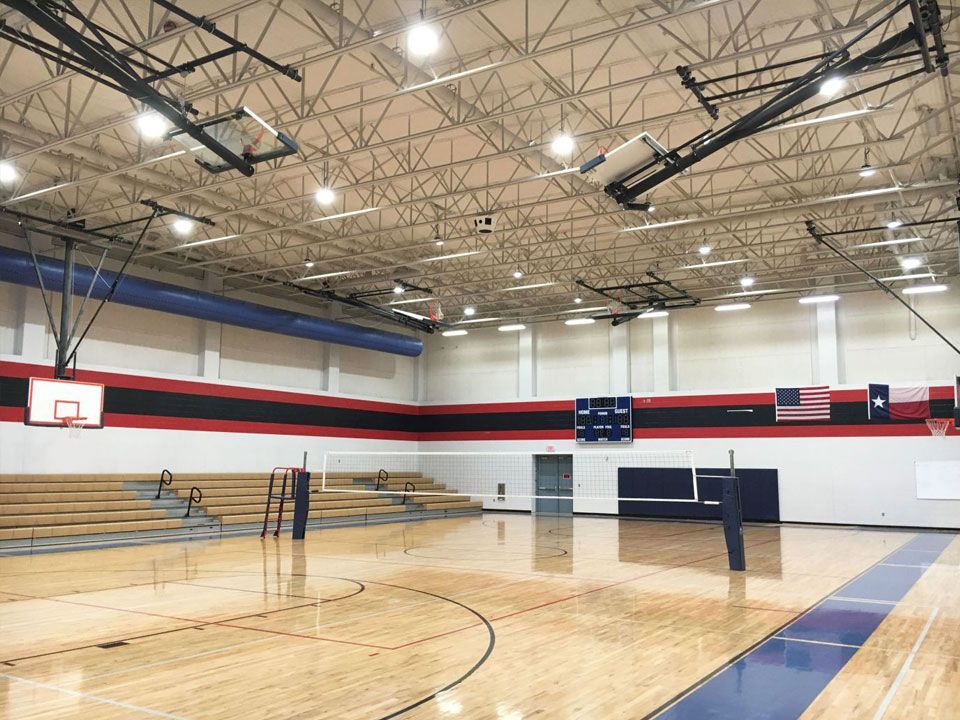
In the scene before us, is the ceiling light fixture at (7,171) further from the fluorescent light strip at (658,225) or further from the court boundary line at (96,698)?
the fluorescent light strip at (658,225)

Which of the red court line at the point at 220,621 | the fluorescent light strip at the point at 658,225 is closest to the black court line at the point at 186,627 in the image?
the red court line at the point at 220,621

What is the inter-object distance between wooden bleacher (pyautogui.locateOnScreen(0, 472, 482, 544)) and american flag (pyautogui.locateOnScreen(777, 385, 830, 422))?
11595mm

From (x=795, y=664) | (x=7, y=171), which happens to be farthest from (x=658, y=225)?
(x=7, y=171)

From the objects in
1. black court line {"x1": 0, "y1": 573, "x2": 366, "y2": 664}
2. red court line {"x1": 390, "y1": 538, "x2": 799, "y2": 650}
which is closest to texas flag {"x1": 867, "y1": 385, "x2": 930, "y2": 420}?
red court line {"x1": 390, "y1": 538, "x2": 799, "y2": 650}

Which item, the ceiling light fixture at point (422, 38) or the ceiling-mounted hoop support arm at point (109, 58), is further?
the ceiling light fixture at point (422, 38)

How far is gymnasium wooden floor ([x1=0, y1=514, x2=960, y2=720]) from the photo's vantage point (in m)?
5.57

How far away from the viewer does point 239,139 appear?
897 centimetres

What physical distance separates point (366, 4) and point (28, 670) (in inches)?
357

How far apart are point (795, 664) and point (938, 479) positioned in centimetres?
1892

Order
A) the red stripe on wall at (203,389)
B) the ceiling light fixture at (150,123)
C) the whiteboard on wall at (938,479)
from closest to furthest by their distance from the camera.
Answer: the ceiling light fixture at (150,123) → the red stripe on wall at (203,389) → the whiteboard on wall at (938,479)

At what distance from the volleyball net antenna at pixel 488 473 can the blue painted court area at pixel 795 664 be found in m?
15.6

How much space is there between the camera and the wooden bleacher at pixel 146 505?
1641cm

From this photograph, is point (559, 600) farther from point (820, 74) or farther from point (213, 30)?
point (213, 30)

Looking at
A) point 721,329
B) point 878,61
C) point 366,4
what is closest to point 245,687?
point 878,61
